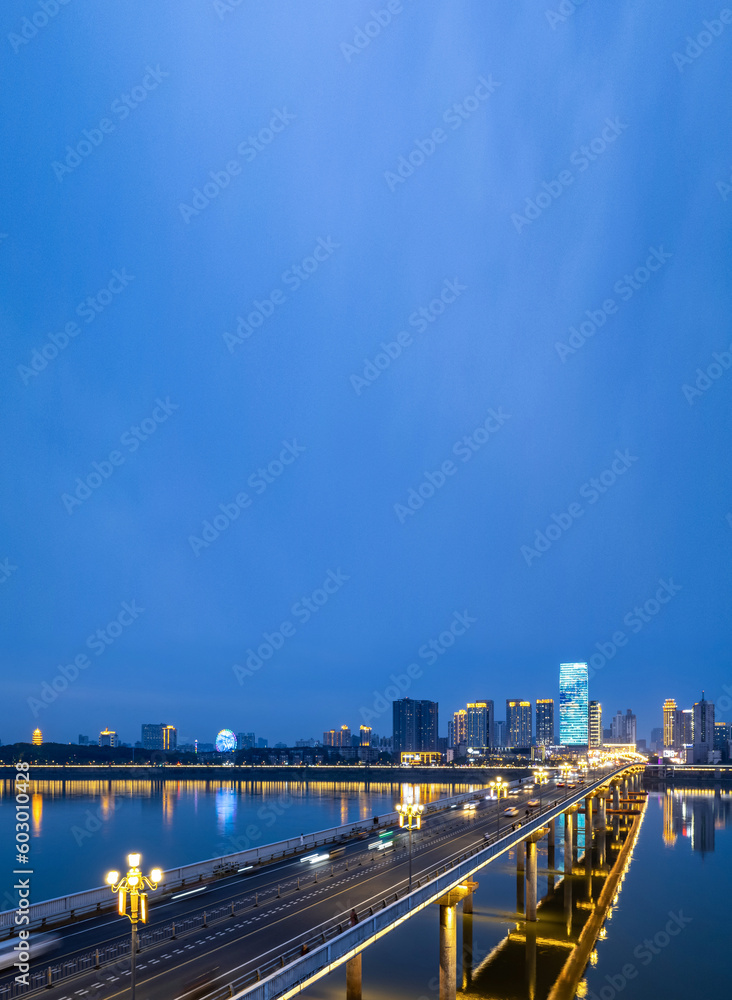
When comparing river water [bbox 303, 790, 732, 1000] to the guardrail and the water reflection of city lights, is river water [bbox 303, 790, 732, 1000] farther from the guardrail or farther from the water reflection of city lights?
the water reflection of city lights

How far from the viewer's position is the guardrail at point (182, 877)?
3516cm

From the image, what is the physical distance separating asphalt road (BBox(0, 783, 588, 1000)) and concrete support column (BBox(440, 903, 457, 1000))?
2.97 m

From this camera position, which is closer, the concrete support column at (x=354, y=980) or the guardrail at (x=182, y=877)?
the guardrail at (x=182, y=877)

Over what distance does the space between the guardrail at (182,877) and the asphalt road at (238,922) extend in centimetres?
113

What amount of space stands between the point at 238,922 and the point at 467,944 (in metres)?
33.7

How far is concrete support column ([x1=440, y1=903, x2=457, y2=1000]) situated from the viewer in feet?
128

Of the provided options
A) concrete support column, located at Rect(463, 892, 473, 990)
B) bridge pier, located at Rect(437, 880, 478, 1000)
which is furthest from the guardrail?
bridge pier, located at Rect(437, 880, 478, 1000)

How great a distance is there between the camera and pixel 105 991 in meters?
26.2

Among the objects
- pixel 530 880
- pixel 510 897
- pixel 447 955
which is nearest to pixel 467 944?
pixel 530 880

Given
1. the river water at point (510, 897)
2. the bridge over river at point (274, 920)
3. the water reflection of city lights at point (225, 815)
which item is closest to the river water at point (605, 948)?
the river water at point (510, 897)

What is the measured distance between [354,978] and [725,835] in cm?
11589

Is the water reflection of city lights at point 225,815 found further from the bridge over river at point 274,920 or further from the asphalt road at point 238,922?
the asphalt road at point 238,922

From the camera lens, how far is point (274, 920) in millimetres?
35406

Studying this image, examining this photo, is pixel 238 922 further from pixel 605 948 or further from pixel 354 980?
pixel 605 948
